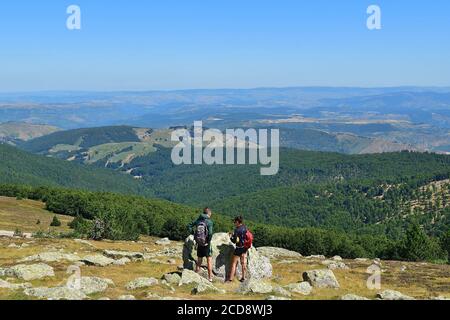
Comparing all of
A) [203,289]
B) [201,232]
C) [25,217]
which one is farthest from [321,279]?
[25,217]

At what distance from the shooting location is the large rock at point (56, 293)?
23188mm

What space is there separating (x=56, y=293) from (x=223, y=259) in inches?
486

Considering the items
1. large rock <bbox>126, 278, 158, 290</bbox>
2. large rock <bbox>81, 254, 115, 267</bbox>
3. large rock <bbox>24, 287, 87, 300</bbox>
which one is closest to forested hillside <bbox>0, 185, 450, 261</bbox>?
large rock <bbox>81, 254, 115, 267</bbox>

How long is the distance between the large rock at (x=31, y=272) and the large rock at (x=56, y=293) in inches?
237

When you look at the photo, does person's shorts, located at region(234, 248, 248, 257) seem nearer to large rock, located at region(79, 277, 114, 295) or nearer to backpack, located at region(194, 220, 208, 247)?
backpack, located at region(194, 220, 208, 247)

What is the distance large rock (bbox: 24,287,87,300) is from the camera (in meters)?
23.2

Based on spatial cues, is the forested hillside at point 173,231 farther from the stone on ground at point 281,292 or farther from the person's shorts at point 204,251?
the stone on ground at point 281,292

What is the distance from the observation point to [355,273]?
4297cm

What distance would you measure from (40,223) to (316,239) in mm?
54257

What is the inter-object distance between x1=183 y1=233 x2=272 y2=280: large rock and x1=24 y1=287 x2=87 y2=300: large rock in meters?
10.2

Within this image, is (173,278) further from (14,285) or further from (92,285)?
(14,285)

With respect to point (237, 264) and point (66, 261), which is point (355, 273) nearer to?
point (237, 264)

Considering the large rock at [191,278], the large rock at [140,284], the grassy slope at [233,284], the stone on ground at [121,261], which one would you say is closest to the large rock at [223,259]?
the grassy slope at [233,284]
